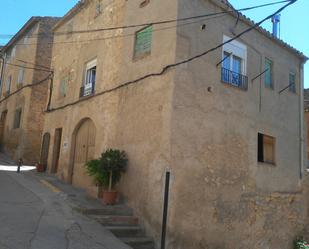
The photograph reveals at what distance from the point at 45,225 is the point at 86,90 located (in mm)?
6738

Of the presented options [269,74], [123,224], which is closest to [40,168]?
[123,224]

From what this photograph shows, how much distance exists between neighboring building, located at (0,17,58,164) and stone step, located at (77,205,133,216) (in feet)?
34.5

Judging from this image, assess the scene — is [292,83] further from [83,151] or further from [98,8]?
[83,151]

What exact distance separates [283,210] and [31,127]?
43.4 feet

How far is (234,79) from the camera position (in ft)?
39.2

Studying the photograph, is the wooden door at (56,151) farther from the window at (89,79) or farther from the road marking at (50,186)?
the window at (89,79)

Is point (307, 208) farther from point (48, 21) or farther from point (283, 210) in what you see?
point (48, 21)

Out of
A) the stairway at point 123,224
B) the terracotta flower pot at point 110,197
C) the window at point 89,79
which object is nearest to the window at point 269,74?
the window at point 89,79

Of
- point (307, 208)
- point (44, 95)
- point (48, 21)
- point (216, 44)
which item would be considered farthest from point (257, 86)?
point (48, 21)

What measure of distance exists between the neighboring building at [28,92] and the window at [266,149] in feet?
38.2

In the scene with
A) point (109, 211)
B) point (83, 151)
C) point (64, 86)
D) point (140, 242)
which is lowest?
point (140, 242)

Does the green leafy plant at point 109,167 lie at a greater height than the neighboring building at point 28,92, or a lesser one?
lesser

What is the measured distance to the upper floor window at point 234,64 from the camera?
11.7m

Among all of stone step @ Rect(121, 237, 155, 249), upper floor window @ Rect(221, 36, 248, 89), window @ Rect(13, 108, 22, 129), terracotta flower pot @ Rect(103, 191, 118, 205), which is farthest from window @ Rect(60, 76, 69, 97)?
stone step @ Rect(121, 237, 155, 249)
